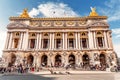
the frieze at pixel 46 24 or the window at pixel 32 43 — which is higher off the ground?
the frieze at pixel 46 24

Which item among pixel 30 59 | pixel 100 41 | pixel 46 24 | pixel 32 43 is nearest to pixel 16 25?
pixel 32 43

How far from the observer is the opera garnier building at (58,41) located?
46.2m

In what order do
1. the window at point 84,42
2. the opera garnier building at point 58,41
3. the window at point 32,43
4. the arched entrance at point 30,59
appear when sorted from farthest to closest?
the window at point 32,43 → the window at point 84,42 → the arched entrance at point 30,59 → the opera garnier building at point 58,41

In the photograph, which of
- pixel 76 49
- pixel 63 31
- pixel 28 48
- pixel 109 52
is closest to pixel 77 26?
pixel 63 31

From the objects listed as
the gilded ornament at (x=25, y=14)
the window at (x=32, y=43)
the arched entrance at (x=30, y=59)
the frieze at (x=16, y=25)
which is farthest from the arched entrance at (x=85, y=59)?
the gilded ornament at (x=25, y=14)

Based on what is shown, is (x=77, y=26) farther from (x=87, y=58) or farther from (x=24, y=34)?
(x=24, y=34)

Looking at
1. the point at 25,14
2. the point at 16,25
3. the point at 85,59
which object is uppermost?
the point at 25,14

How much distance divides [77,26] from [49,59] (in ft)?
48.3

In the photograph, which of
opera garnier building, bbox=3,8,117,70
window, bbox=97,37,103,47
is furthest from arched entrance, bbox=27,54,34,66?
window, bbox=97,37,103,47

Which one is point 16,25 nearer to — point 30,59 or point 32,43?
point 32,43

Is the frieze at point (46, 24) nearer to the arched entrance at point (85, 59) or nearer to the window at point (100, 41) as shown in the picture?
the arched entrance at point (85, 59)

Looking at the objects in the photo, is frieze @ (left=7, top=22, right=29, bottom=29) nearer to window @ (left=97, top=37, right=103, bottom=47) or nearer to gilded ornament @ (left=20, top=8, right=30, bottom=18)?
gilded ornament @ (left=20, top=8, right=30, bottom=18)

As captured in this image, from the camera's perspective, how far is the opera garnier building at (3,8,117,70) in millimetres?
46250

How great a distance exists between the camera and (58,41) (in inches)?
2036
